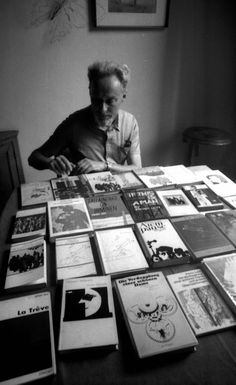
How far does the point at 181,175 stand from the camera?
1.47 meters

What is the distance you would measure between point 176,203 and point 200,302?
0.52 meters

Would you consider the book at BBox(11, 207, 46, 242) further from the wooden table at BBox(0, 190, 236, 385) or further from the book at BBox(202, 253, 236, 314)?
the book at BBox(202, 253, 236, 314)

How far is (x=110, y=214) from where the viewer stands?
1117mm

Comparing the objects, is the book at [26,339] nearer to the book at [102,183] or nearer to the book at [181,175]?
the book at [102,183]

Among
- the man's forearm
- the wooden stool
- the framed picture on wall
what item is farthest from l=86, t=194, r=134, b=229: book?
the framed picture on wall

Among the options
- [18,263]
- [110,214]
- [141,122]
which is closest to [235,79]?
[141,122]

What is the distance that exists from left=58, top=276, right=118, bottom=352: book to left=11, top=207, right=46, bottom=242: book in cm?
29

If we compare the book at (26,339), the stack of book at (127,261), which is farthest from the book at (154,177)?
the book at (26,339)

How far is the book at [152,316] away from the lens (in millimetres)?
634

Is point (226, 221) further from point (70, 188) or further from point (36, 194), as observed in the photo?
point (36, 194)

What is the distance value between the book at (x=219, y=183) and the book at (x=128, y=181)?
1.15 feet

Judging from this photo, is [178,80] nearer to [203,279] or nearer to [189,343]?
[203,279]

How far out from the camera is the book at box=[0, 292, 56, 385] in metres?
0.59

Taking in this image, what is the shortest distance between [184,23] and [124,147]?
51.7 inches
